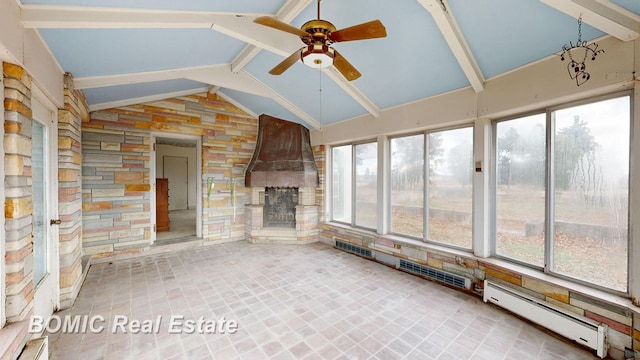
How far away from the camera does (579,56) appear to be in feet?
7.34

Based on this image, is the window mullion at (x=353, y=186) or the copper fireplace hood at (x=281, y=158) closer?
the window mullion at (x=353, y=186)

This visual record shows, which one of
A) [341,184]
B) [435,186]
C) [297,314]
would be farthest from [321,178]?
[297,314]

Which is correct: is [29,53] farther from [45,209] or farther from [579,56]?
[579,56]

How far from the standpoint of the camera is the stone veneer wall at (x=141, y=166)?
4.14 metres

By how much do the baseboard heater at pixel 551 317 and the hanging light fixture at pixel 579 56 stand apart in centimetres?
208

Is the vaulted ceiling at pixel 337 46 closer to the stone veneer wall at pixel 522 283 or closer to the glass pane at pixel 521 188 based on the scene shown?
the glass pane at pixel 521 188

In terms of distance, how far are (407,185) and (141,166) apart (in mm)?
4681

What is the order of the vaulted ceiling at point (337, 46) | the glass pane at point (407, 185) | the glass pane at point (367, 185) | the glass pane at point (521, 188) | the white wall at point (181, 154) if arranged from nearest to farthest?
the vaulted ceiling at point (337, 46) → the glass pane at point (521, 188) → the glass pane at point (407, 185) → the glass pane at point (367, 185) → the white wall at point (181, 154)

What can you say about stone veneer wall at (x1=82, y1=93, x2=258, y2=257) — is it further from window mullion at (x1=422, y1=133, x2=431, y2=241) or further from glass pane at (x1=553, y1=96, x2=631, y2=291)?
glass pane at (x1=553, y1=96, x2=631, y2=291)

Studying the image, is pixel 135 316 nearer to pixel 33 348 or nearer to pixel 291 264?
pixel 33 348

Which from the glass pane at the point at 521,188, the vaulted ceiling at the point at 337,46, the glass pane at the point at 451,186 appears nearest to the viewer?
the vaulted ceiling at the point at 337,46

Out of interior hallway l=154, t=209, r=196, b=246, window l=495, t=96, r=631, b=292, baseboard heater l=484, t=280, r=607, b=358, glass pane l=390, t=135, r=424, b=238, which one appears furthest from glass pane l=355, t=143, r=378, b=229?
interior hallway l=154, t=209, r=196, b=246

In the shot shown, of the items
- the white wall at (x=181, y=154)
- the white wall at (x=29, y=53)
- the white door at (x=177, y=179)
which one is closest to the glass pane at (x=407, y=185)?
the white wall at (x=29, y=53)

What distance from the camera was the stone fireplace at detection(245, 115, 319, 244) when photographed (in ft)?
17.4
